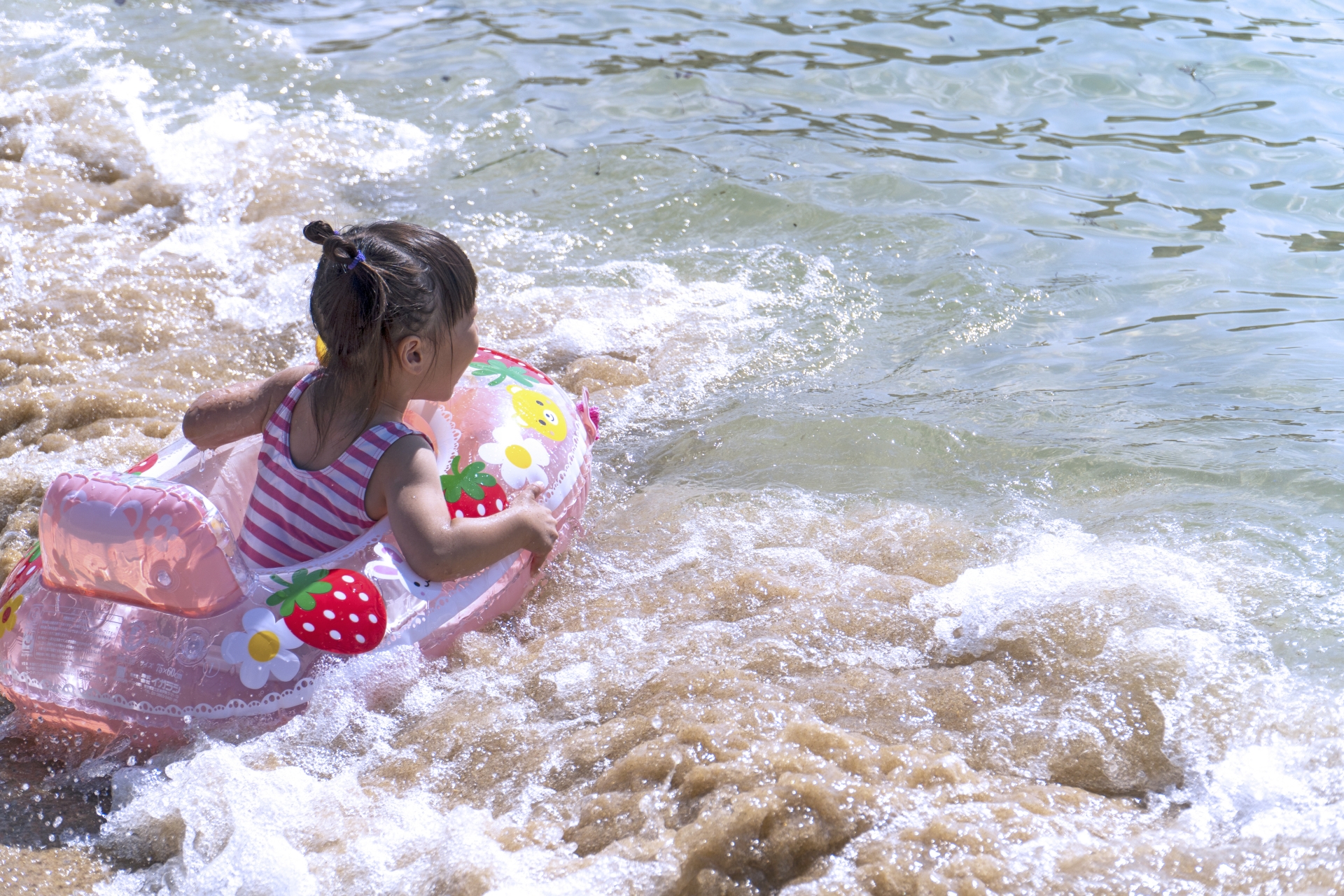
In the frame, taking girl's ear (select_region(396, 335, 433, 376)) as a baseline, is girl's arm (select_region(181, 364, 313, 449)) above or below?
below

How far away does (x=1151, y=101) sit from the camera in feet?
22.8

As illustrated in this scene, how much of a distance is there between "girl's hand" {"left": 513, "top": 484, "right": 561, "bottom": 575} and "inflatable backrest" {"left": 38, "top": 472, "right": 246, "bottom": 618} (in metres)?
0.73

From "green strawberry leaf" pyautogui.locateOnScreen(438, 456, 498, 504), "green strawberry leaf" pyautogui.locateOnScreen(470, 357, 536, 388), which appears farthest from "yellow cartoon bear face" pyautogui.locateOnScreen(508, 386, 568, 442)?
"green strawberry leaf" pyautogui.locateOnScreen(438, 456, 498, 504)

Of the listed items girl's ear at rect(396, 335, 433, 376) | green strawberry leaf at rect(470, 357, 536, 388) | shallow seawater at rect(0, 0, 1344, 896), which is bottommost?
shallow seawater at rect(0, 0, 1344, 896)

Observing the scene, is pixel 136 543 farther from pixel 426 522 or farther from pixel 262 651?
pixel 426 522

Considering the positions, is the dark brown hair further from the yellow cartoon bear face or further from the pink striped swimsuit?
the yellow cartoon bear face

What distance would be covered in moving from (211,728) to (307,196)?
4.27m

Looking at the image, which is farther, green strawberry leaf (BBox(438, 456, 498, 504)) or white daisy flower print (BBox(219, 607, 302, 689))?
green strawberry leaf (BBox(438, 456, 498, 504))

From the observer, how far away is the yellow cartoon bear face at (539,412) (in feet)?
11.4

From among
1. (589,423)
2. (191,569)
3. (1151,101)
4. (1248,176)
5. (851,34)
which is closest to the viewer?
(191,569)

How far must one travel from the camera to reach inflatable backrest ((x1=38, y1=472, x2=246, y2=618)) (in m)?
2.64

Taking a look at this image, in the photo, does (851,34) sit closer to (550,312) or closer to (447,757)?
(550,312)

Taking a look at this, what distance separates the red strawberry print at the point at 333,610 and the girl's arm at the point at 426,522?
15 cm

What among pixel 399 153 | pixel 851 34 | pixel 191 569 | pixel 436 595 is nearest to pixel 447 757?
pixel 436 595
